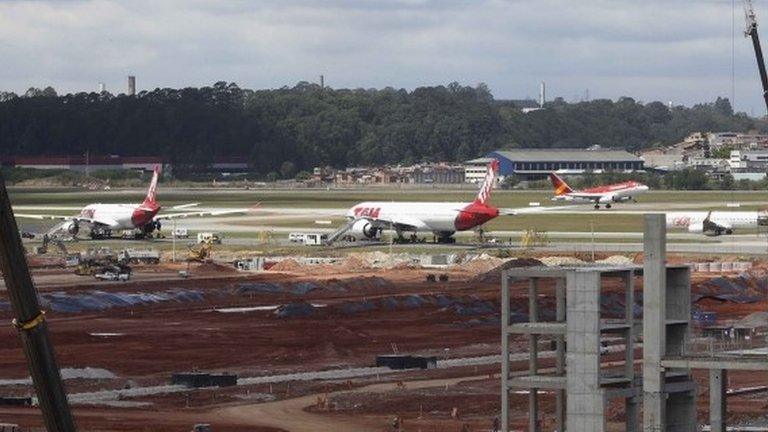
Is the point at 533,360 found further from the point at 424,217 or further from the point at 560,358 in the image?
the point at 424,217

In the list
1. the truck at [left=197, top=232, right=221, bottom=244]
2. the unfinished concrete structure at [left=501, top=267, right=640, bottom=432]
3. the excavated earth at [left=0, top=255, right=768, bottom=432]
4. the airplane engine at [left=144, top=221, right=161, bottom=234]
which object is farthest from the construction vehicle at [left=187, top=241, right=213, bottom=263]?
the unfinished concrete structure at [left=501, top=267, right=640, bottom=432]

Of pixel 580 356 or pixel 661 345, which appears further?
pixel 661 345

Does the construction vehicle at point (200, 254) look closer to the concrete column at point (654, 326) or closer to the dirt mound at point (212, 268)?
the dirt mound at point (212, 268)

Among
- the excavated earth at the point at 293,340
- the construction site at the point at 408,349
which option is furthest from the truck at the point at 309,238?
Result: the construction site at the point at 408,349

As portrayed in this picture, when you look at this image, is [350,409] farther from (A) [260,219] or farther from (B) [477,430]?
(A) [260,219]

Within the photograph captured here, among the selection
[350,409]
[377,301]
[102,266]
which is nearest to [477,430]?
[350,409]

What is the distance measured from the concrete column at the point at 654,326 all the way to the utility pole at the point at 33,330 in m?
28.3

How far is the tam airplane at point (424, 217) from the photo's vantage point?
464ft

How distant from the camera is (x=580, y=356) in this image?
38.9m

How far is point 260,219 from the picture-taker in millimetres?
189750

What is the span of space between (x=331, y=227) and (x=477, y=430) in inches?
4921

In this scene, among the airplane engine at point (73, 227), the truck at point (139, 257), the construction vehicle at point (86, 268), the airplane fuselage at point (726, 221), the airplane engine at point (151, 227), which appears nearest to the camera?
the construction vehicle at point (86, 268)

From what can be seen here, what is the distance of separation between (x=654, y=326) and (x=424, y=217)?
10494cm

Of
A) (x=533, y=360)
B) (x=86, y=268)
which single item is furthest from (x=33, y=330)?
(x=86, y=268)
